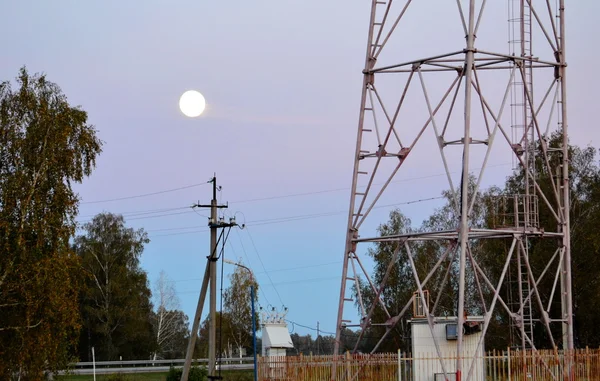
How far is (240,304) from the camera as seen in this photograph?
91438 millimetres

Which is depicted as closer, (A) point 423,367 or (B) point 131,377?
(A) point 423,367

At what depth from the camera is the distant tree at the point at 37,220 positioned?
39750mm

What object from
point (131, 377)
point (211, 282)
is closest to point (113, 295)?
point (131, 377)

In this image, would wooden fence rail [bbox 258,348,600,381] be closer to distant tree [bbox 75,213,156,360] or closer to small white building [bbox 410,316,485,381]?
small white building [bbox 410,316,485,381]

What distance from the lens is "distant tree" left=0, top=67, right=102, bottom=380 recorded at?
39.8 metres

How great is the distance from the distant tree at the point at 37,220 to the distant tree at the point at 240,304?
46.9 metres

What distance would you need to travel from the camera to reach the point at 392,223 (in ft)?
233

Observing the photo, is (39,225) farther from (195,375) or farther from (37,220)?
(195,375)

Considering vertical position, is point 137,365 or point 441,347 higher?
point 441,347

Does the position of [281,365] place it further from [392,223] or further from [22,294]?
[392,223]

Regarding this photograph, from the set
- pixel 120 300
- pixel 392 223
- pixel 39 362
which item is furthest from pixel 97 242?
pixel 39 362

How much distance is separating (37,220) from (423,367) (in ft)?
55.8

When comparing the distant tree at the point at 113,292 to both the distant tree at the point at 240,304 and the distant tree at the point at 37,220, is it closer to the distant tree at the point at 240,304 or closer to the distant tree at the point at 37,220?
the distant tree at the point at 240,304

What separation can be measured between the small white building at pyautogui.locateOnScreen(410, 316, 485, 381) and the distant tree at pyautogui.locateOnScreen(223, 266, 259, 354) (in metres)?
55.8
